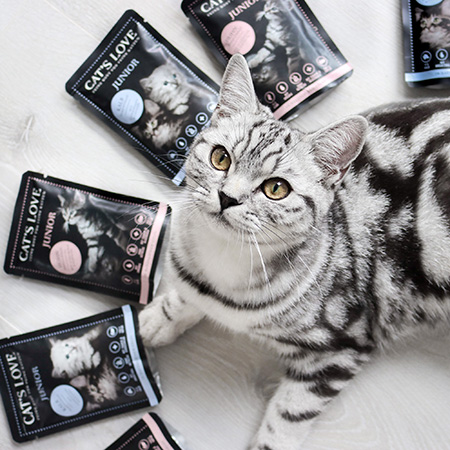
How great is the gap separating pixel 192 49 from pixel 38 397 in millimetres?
1010

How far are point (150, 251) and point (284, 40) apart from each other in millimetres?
657

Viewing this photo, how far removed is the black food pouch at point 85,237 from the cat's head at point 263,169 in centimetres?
42

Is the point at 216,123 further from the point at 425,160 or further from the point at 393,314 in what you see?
the point at 393,314

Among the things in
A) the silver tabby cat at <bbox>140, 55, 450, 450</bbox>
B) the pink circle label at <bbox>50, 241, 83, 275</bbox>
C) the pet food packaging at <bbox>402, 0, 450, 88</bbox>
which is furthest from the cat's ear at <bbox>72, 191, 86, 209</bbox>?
the pet food packaging at <bbox>402, 0, 450, 88</bbox>

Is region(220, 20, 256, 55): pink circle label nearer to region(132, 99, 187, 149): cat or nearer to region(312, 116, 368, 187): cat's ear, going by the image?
region(132, 99, 187, 149): cat

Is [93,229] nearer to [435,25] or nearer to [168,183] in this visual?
[168,183]

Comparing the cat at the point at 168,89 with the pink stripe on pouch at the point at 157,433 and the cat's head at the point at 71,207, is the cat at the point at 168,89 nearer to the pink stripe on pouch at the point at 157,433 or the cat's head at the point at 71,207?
the cat's head at the point at 71,207

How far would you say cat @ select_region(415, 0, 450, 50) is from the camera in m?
1.24

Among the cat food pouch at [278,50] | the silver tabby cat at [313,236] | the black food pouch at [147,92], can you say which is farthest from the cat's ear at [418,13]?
the black food pouch at [147,92]

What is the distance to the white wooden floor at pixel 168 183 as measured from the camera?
122cm

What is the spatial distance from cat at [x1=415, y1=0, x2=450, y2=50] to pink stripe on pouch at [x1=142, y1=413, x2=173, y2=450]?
1.19 meters

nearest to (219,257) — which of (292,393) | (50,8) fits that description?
(292,393)

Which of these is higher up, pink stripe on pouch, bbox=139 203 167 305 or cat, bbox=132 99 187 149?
cat, bbox=132 99 187 149

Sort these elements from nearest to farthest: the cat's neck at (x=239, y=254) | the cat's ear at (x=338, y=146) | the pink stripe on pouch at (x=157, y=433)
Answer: the cat's ear at (x=338, y=146)
the cat's neck at (x=239, y=254)
the pink stripe on pouch at (x=157, y=433)
